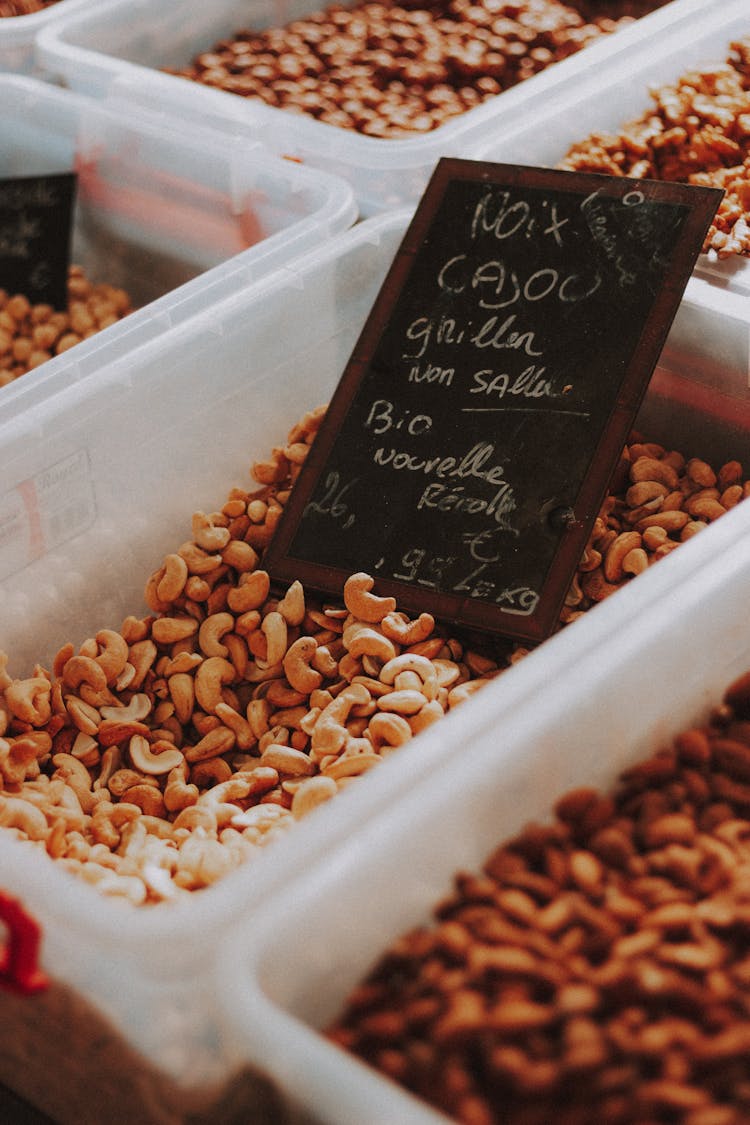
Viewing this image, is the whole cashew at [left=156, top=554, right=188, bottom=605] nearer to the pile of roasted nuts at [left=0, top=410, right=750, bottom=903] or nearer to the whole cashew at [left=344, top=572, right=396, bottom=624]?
the pile of roasted nuts at [left=0, top=410, right=750, bottom=903]

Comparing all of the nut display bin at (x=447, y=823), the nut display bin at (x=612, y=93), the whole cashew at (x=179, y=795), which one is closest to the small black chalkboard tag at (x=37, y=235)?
the nut display bin at (x=612, y=93)

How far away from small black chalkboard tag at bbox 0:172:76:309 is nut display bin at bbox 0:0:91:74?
339mm

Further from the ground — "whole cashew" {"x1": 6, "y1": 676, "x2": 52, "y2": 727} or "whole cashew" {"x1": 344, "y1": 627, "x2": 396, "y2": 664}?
"whole cashew" {"x1": 344, "y1": 627, "x2": 396, "y2": 664}

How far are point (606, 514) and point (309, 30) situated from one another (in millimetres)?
1340

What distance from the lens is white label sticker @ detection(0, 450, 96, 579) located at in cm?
122

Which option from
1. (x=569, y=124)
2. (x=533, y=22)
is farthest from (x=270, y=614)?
(x=533, y=22)

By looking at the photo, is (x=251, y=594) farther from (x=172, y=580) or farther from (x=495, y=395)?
(x=495, y=395)

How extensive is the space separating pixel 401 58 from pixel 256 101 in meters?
0.34

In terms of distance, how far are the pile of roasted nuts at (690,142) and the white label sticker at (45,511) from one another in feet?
2.23

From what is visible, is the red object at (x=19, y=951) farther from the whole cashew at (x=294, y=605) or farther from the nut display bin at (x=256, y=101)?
the nut display bin at (x=256, y=101)

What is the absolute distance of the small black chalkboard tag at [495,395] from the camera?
1.17m

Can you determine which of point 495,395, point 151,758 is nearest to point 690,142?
point 495,395

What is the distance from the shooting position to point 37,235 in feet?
5.67

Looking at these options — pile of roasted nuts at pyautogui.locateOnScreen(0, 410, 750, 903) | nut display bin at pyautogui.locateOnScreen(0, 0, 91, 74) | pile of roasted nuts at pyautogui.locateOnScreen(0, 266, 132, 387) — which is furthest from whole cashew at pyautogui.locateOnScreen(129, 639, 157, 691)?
nut display bin at pyautogui.locateOnScreen(0, 0, 91, 74)
